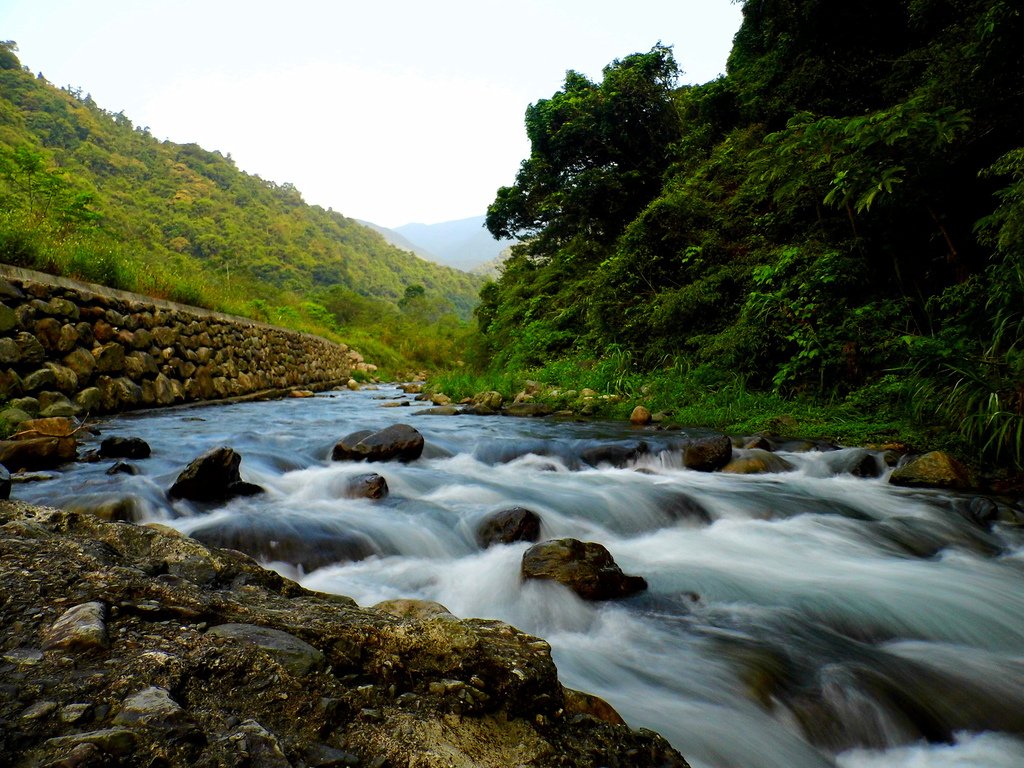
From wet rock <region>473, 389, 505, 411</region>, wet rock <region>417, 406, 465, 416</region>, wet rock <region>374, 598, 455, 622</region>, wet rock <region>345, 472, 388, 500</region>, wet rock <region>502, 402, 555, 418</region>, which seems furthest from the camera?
wet rock <region>473, 389, 505, 411</region>

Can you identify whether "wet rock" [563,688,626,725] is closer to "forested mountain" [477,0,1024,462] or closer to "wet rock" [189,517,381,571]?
"wet rock" [189,517,381,571]

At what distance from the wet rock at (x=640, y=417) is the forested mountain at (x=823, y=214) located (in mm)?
1345

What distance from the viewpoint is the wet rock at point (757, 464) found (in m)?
5.26

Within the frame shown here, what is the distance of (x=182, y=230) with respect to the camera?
145 ft

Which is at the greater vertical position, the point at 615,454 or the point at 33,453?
the point at 33,453

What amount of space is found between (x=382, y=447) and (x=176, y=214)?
172 feet

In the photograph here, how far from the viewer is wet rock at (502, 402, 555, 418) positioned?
9172 millimetres

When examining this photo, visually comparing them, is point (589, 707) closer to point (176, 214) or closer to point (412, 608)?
point (412, 608)

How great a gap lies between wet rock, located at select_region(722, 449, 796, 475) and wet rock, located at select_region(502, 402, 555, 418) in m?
4.11

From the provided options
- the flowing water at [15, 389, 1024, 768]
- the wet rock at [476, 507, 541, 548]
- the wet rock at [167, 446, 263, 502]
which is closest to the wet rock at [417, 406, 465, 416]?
the flowing water at [15, 389, 1024, 768]

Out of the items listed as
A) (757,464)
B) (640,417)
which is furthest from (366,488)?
(640,417)

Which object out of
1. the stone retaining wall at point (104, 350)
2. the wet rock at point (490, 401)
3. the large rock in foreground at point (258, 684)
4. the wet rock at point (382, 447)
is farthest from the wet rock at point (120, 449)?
the wet rock at point (490, 401)

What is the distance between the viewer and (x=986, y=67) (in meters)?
5.47

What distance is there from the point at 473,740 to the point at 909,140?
720 cm
